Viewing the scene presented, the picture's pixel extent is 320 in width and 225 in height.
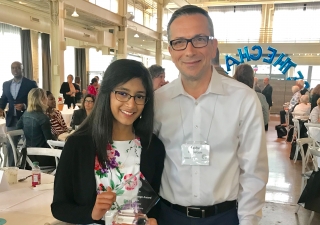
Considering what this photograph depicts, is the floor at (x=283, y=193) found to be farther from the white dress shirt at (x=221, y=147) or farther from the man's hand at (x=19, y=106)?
the man's hand at (x=19, y=106)

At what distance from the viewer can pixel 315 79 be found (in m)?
17.8

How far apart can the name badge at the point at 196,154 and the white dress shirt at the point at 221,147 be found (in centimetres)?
2

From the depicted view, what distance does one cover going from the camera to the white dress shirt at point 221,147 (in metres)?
1.32

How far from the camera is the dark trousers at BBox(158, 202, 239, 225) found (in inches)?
54.2

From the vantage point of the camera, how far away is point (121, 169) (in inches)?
54.3

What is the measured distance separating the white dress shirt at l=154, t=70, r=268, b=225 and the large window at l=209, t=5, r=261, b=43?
16332 mm

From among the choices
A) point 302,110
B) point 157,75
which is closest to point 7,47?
point 157,75

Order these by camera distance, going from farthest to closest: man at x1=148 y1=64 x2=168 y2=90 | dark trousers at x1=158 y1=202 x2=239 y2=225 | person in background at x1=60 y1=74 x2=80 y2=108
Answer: person in background at x1=60 y1=74 x2=80 y2=108 → man at x1=148 y1=64 x2=168 y2=90 → dark trousers at x1=158 y1=202 x2=239 y2=225

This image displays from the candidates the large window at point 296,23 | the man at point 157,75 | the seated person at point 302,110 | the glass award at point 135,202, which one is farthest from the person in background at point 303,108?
the large window at point 296,23

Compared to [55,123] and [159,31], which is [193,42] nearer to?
[55,123]

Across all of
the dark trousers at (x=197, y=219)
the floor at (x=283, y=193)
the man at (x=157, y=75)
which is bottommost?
the floor at (x=283, y=193)

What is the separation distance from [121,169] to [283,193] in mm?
3557

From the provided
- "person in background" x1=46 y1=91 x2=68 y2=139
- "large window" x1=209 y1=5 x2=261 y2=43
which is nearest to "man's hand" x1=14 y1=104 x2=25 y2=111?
"person in background" x1=46 y1=91 x2=68 y2=139

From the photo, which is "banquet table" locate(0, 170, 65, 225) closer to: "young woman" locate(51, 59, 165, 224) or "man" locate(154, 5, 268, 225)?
"young woman" locate(51, 59, 165, 224)
